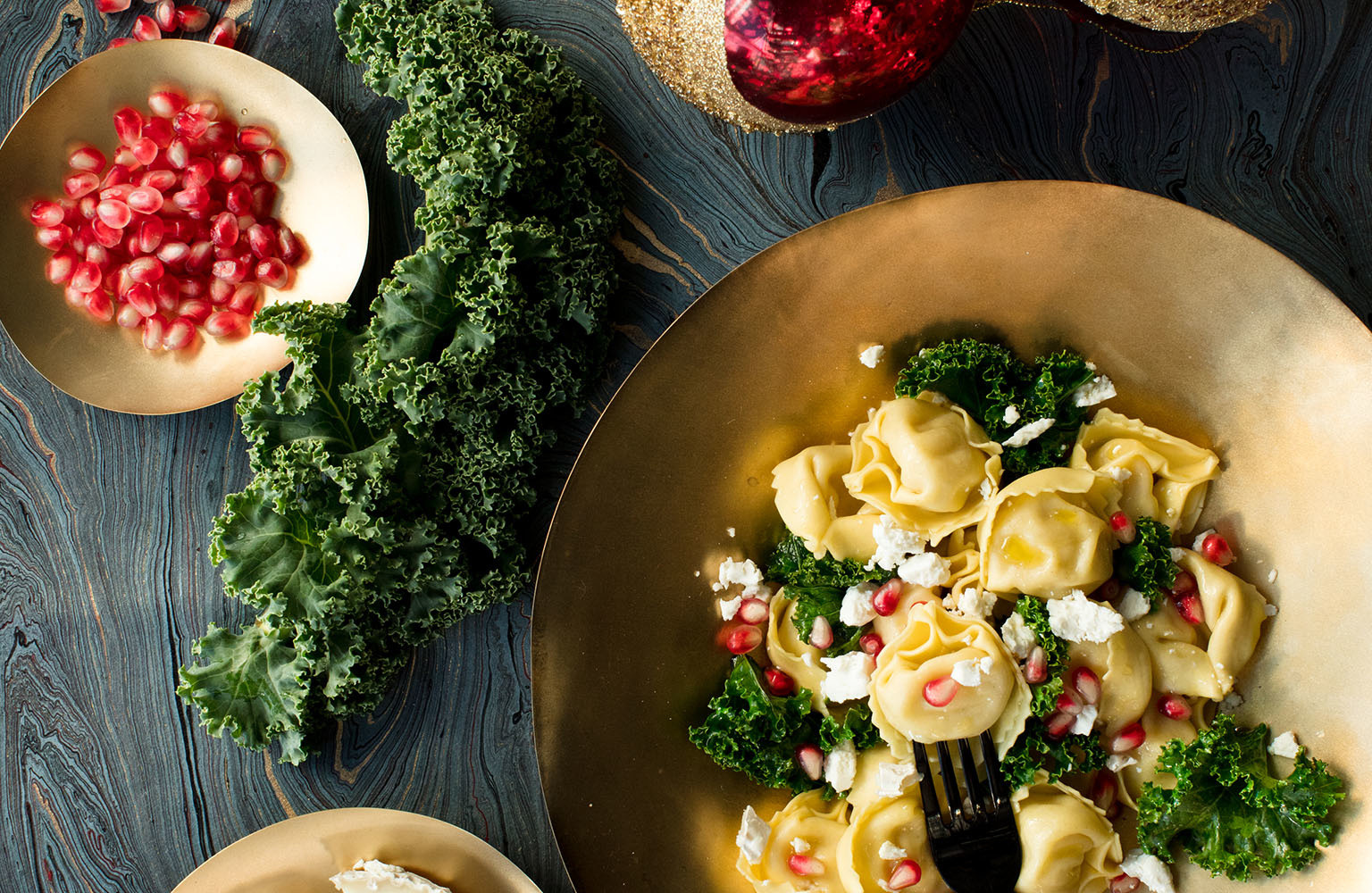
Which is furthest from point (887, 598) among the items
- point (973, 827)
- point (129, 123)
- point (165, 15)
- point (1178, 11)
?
point (165, 15)

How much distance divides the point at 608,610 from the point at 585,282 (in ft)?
2.49

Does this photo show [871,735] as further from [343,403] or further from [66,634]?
[66,634]

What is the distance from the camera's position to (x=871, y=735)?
6.71 feet

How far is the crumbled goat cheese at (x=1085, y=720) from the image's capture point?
1938 mm

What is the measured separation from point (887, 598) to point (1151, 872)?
78cm

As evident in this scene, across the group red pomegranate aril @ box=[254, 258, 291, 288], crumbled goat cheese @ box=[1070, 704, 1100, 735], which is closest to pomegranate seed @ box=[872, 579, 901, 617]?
crumbled goat cheese @ box=[1070, 704, 1100, 735]

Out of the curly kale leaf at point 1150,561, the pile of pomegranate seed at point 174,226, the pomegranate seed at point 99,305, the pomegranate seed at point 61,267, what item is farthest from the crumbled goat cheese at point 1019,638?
the pomegranate seed at point 61,267

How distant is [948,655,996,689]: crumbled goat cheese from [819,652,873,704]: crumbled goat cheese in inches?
7.6

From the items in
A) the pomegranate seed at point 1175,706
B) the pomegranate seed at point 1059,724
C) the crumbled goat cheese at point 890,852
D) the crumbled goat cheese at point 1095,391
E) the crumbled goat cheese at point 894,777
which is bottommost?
the crumbled goat cheese at point 890,852

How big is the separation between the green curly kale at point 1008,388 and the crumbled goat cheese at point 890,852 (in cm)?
86

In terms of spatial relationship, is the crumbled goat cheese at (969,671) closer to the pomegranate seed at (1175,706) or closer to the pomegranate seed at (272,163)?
the pomegranate seed at (1175,706)

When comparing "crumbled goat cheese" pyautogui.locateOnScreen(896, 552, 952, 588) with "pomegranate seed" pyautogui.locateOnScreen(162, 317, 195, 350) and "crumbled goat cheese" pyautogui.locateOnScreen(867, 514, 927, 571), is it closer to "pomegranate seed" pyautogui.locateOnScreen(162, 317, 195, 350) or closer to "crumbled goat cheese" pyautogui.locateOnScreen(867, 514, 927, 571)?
"crumbled goat cheese" pyautogui.locateOnScreen(867, 514, 927, 571)

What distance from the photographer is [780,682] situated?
2080 millimetres

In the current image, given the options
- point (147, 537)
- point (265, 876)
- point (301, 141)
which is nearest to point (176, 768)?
point (265, 876)
